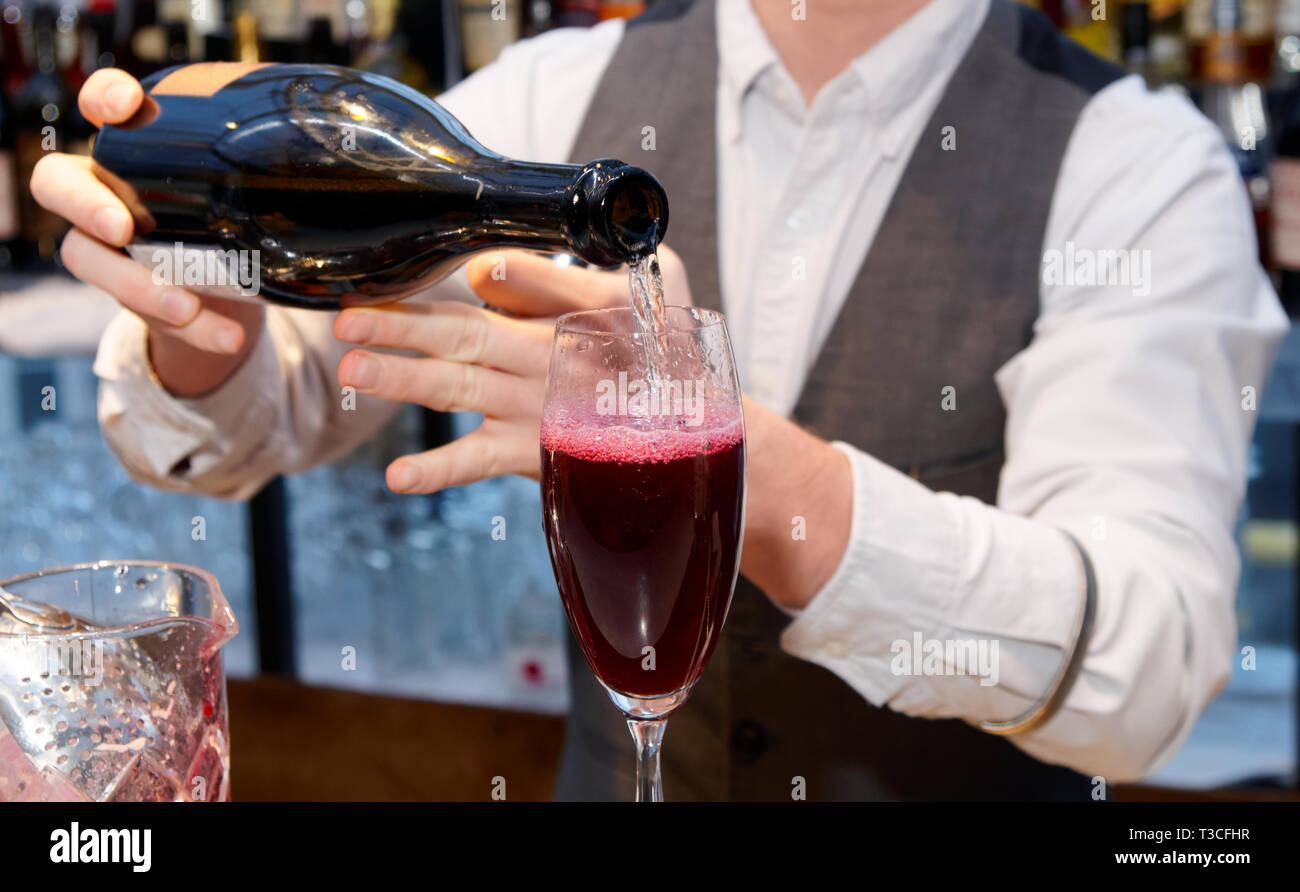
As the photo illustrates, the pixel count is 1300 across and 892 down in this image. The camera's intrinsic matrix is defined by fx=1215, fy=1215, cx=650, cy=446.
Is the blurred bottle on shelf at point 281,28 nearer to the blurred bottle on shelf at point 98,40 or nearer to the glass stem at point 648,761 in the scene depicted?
the blurred bottle on shelf at point 98,40

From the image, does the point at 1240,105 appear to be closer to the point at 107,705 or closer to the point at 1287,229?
the point at 1287,229

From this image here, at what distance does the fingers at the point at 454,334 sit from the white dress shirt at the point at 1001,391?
265 mm

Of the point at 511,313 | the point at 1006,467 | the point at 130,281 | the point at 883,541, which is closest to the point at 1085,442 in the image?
the point at 1006,467

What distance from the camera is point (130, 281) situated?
74 centimetres

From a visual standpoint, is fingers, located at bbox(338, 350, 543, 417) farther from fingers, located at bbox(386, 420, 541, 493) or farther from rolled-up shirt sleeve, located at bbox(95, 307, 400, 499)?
rolled-up shirt sleeve, located at bbox(95, 307, 400, 499)

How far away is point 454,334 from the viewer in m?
0.68

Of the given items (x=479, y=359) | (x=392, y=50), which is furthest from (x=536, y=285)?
(x=392, y=50)

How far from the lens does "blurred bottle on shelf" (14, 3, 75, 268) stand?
1.87m

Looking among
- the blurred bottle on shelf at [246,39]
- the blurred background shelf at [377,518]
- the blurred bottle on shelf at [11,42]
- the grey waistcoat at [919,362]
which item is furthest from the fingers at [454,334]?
the blurred bottle on shelf at [11,42]

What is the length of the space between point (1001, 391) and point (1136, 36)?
31.0 inches

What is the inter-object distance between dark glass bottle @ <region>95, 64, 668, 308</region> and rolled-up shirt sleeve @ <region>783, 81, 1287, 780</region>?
33cm

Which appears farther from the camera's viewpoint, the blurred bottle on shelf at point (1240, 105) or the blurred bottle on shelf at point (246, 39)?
the blurred bottle on shelf at point (246, 39)

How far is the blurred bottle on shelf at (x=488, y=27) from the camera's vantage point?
68.7 inches
